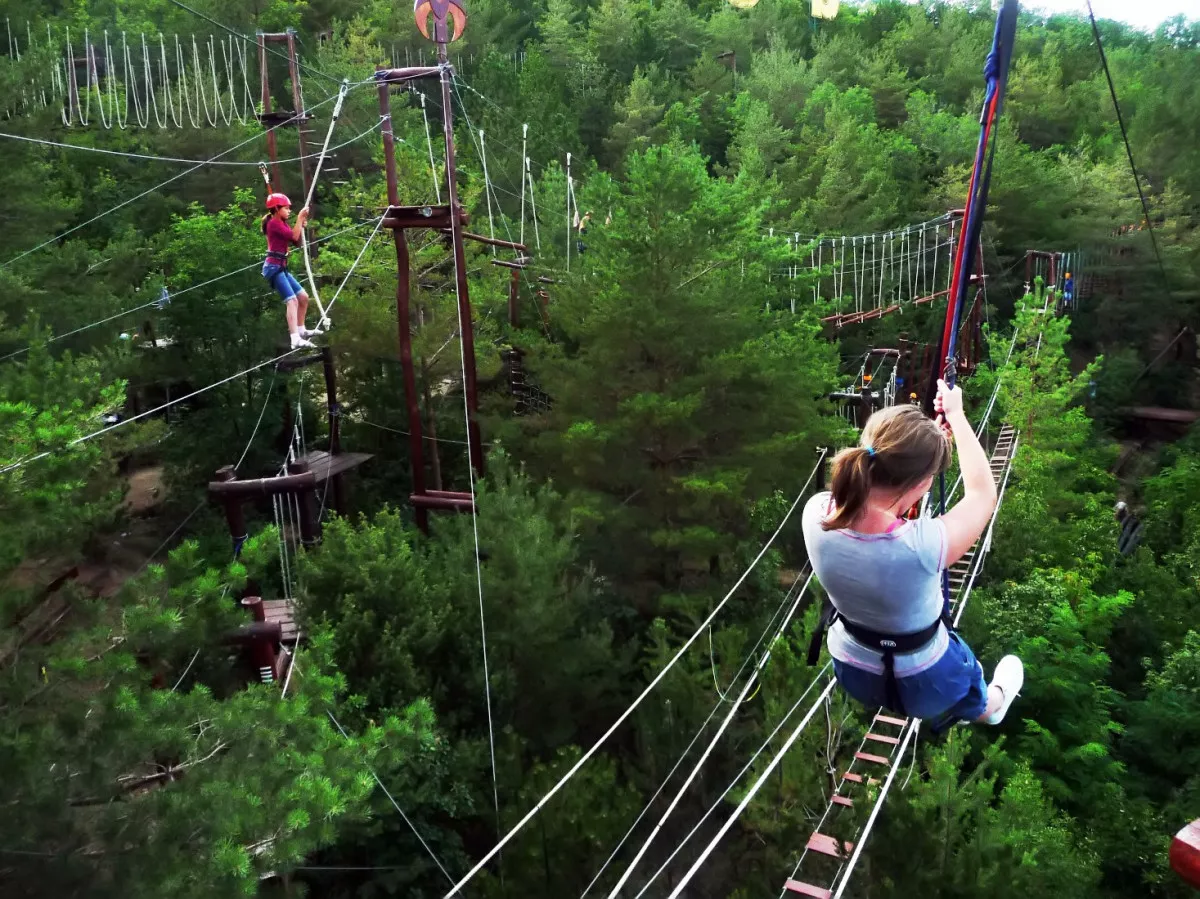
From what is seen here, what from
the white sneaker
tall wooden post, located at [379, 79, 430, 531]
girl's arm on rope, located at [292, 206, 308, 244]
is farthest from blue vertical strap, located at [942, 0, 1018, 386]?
tall wooden post, located at [379, 79, 430, 531]

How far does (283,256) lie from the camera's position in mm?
7133

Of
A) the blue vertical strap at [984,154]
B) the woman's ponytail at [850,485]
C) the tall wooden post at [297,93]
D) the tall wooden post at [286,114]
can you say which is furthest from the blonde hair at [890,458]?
the tall wooden post at [297,93]

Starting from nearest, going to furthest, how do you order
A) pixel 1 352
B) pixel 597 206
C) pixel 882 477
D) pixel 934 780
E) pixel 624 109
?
1. pixel 882 477
2. pixel 934 780
3. pixel 1 352
4. pixel 597 206
5. pixel 624 109

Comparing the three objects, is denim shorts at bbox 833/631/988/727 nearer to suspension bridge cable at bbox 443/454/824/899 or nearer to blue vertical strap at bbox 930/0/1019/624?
blue vertical strap at bbox 930/0/1019/624

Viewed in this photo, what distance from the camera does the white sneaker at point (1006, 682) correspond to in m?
2.79

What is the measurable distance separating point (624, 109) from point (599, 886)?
84.7 ft

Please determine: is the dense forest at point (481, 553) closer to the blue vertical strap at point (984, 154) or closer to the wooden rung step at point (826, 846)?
the wooden rung step at point (826, 846)

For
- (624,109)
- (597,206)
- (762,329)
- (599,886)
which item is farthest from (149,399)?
(624,109)

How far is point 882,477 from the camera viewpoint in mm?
2127

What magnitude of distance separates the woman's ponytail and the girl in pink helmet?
5653 millimetres

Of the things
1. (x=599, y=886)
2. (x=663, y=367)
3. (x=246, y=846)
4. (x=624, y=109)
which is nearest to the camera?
(x=246, y=846)

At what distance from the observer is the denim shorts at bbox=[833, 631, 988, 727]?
2.48m

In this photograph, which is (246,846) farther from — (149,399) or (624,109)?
(624,109)

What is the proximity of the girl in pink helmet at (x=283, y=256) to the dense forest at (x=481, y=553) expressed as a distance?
3.19ft
